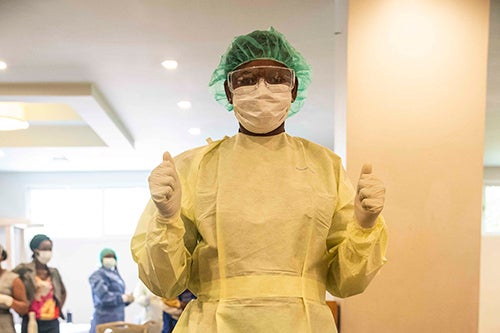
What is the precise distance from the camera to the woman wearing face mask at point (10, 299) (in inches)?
165

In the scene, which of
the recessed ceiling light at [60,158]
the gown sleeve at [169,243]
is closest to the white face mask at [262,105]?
the gown sleeve at [169,243]

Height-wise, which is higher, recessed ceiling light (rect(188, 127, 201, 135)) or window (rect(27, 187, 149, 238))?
recessed ceiling light (rect(188, 127, 201, 135))

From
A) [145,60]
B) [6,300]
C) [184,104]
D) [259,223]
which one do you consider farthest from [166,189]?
[184,104]

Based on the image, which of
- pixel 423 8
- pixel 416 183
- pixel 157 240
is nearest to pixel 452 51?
pixel 423 8

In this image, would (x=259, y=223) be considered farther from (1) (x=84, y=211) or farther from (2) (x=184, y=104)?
(1) (x=84, y=211)

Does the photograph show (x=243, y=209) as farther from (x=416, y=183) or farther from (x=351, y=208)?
(x=416, y=183)

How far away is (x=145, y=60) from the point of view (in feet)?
12.7

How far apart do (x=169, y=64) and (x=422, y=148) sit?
7.08ft

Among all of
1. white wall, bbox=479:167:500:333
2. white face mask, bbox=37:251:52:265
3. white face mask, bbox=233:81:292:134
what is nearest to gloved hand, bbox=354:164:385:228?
white face mask, bbox=233:81:292:134

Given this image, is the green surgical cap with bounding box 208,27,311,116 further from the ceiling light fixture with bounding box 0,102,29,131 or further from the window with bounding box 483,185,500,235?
the ceiling light fixture with bounding box 0,102,29,131

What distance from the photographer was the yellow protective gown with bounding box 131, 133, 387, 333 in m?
1.18

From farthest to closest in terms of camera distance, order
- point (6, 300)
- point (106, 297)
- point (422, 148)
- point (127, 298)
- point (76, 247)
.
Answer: point (76, 247)
point (127, 298)
point (106, 297)
point (6, 300)
point (422, 148)

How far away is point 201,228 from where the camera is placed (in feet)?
4.07

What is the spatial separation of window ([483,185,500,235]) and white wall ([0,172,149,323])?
741cm
